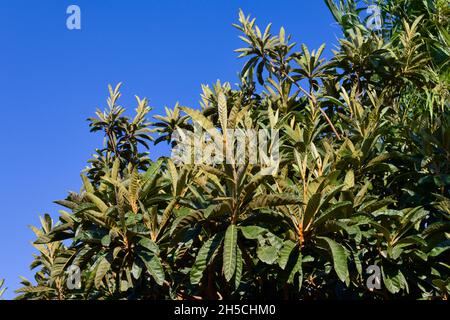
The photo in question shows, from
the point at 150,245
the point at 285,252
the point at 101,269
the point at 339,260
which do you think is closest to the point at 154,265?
the point at 150,245

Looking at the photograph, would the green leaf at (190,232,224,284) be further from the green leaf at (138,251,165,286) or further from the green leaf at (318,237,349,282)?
the green leaf at (318,237,349,282)

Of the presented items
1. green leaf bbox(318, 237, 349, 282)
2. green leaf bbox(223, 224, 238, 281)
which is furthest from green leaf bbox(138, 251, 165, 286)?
green leaf bbox(318, 237, 349, 282)

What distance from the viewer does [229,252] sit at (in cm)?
484

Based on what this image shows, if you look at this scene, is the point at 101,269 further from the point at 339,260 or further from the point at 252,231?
the point at 339,260

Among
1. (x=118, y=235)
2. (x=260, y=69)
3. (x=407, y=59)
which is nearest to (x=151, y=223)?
(x=118, y=235)

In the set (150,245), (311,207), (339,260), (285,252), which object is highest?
(311,207)

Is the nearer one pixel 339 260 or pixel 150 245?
pixel 339 260

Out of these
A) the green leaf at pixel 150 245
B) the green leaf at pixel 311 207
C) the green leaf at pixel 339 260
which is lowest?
the green leaf at pixel 339 260

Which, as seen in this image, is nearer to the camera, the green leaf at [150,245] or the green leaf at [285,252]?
the green leaf at [285,252]

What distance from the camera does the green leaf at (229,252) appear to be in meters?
4.75

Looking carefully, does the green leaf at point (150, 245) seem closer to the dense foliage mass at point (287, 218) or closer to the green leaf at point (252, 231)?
the dense foliage mass at point (287, 218)

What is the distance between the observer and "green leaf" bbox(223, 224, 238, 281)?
15.6ft

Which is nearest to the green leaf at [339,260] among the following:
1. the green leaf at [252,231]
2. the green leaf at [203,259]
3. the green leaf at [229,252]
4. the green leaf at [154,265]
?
the green leaf at [252,231]

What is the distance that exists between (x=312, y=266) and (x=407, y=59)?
3814 mm
